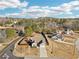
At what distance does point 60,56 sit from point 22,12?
1.48m

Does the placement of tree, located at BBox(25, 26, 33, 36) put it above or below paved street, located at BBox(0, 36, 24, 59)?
above

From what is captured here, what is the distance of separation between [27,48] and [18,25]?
71 centimetres

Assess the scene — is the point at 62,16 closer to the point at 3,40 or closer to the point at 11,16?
the point at 11,16

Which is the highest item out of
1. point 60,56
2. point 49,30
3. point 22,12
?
point 22,12

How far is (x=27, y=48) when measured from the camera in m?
6.86

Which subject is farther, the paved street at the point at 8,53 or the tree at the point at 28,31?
the tree at the point at 28,31

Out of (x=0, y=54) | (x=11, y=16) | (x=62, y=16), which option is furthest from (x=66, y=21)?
(x=0, y=54)

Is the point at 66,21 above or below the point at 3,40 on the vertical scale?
above

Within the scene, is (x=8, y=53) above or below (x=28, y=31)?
below

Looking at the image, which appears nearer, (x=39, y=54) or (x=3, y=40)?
(x=39, y=54)

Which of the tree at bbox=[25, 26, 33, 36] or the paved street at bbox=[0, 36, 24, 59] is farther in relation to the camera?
the tree at bbox=[25, 26, 33, 36]

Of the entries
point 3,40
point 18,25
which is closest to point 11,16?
point 18,25

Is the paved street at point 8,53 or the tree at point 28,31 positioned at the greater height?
the tree at point 28,31

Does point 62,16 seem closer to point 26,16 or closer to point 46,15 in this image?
point 46,15
